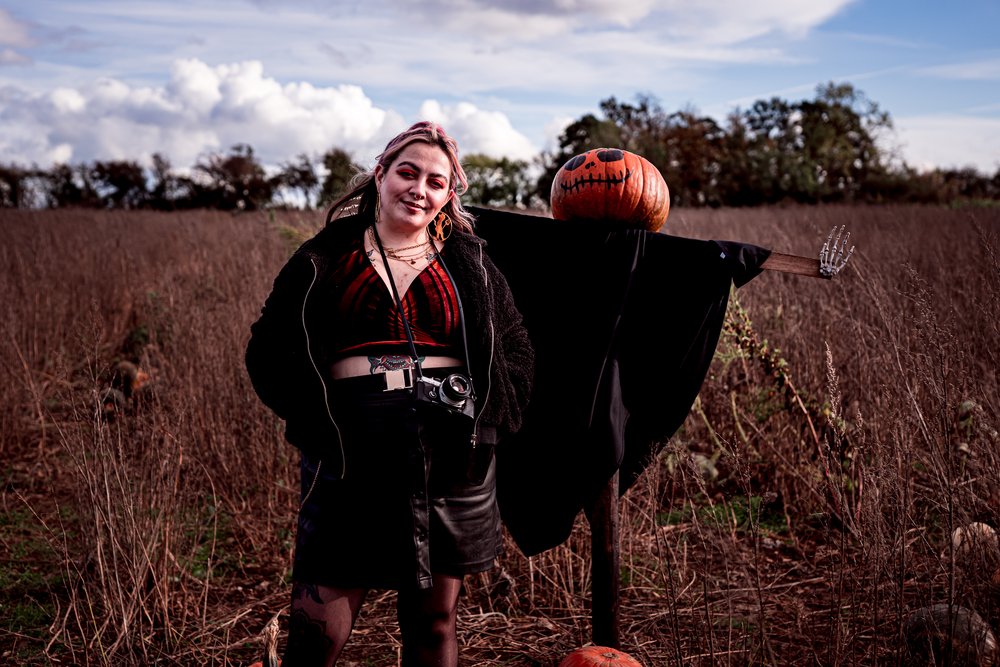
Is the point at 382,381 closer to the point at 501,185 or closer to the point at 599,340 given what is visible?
the point at 599,340

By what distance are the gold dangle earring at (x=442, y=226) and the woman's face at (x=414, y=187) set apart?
0.20ft

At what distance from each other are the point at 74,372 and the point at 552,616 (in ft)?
17.5

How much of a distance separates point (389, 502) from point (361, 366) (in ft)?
1.11

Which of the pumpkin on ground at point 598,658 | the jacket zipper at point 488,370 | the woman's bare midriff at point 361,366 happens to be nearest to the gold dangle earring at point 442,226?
the jacket zipper at point 488,370

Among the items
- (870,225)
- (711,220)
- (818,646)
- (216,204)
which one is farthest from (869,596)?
(216,204)

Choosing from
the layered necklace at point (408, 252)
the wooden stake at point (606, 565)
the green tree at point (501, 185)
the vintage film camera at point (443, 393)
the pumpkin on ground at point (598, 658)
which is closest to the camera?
the vintage film camera at point (443, 393)

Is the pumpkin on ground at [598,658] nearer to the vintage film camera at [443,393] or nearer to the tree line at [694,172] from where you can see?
the vintage film camera at [443,393]

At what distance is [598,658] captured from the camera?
7.44ft

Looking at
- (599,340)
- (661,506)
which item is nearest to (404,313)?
(599,340)

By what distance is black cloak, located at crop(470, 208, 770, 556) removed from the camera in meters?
2.27

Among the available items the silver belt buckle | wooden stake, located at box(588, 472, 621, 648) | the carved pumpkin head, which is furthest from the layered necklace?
wooden stake, located at box(588, 472, 621, 648)

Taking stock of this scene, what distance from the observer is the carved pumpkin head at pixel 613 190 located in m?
2.32

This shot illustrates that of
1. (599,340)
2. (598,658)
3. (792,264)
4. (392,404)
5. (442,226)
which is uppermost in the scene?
(442,226)

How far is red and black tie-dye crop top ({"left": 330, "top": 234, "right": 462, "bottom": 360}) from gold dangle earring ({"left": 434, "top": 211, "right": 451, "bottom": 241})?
109mm
